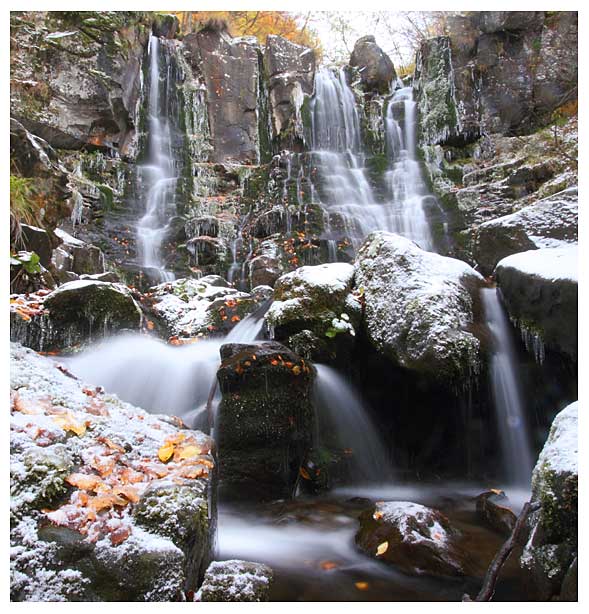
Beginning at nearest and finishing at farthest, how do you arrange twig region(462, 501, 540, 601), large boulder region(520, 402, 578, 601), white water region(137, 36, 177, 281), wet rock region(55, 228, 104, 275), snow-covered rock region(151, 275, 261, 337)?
large boulder region(520, 402, 578, 601) < twig region(462, 501, 540, 601) < snow-covered rock region(151, 275, 261, 337) < wet rock region(55, 228, 104, 275) < white water region(137, 36, 177, 281)

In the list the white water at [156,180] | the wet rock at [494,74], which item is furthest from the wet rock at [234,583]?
the wet rock at [494,74]

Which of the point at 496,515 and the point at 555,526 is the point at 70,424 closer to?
the point at 555,526

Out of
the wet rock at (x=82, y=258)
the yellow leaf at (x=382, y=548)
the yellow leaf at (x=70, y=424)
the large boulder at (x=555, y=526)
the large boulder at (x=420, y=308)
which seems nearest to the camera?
the large boulder at (x=555, y=526)

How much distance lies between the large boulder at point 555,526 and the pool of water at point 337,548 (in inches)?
8.6

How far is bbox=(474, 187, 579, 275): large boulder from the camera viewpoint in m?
5.67

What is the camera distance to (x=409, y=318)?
4820 millimetres

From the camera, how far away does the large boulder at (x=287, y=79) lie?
624 inches

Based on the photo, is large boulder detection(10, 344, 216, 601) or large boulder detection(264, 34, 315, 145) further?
large boulder detection(264, 34, 315, 145)

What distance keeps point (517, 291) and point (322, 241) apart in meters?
5.77

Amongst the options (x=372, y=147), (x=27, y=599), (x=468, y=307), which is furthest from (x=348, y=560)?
(x=372, y=147)

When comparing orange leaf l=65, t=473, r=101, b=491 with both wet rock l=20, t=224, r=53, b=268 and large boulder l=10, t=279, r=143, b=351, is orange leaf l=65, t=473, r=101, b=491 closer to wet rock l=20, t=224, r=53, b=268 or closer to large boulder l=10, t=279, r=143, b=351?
large boulder l=10, t=279, r=143, b=351

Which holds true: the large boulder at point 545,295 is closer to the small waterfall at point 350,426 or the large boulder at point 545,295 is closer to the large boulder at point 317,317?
the large boulder at point 317,317

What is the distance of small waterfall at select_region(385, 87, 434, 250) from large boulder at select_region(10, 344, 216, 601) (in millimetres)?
9112

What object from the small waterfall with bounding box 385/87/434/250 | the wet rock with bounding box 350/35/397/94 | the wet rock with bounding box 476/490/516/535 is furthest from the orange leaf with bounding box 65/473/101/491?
the wet rock with bounding box 350/35/397/94
